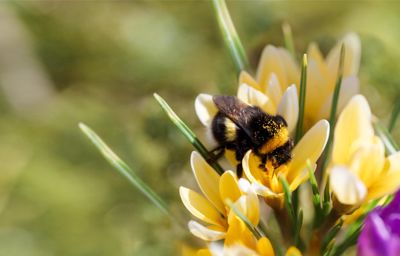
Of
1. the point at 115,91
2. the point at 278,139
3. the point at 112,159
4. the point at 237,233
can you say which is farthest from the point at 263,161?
the point at 115,91

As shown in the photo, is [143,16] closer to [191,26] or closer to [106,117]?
[191,26]

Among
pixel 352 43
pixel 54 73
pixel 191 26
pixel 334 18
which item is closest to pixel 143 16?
pixel 191 26

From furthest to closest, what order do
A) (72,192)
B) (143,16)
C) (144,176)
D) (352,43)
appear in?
(143,16)
(72,192)
(144,176)
(352,43)

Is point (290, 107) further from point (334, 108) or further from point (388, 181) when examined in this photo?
point (388, 181)

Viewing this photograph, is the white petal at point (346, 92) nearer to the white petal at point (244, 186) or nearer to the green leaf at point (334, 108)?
the green leaf at point (334, 108)

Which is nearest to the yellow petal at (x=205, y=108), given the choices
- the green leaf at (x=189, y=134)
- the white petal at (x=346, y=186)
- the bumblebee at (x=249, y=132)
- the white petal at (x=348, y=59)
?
the bumblebee at (x=249, y=132)
